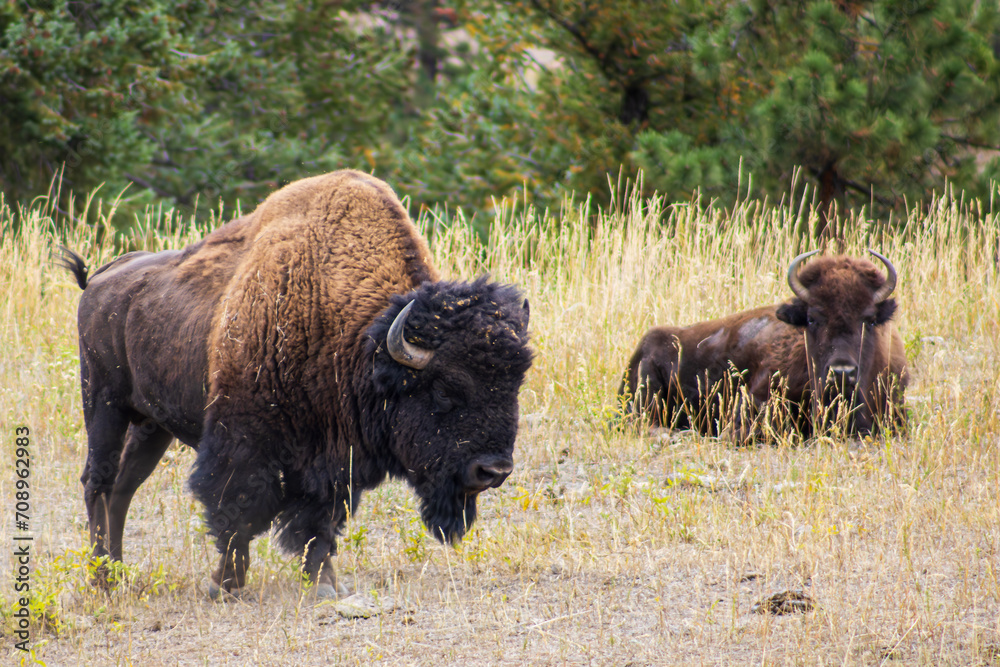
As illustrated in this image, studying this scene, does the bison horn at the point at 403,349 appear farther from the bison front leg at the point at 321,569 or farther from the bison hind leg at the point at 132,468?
the bison hind leg at the point at 132,468

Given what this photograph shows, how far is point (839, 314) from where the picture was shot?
6863mm

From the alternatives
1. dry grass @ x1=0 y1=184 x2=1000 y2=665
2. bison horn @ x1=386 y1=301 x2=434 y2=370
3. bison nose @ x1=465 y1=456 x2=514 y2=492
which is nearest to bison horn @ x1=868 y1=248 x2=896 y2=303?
dry grass @ x1=0 y1=184 x2=1000 y2=665

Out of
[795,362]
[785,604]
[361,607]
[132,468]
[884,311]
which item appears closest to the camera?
[785,604]

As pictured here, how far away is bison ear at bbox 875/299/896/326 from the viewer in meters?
6.97

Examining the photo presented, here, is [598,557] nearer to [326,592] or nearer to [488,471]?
[488,471]

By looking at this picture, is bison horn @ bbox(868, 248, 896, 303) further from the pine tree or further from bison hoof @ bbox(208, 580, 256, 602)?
→ the pine tree

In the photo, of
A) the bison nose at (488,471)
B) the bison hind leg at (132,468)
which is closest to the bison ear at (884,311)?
the bison nose at (488,471)

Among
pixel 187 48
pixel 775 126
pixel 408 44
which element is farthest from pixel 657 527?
pixel 408 44

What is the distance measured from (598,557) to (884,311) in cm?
348

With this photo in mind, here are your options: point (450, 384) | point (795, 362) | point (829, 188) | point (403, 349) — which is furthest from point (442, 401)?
point (829, 188)

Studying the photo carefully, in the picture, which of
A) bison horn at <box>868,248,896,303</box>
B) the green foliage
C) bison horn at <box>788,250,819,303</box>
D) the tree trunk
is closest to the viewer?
bison horn at <box>868,248,896,303</box>

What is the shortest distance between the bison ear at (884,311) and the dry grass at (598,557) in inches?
26.5

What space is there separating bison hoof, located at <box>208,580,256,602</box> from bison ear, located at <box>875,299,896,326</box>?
472 centimetres

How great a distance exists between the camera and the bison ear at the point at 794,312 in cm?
714
